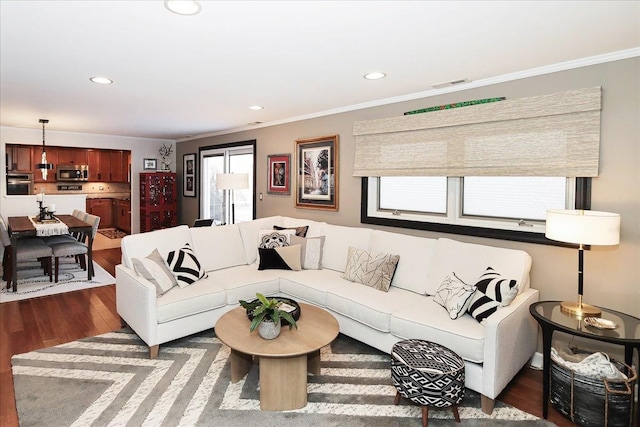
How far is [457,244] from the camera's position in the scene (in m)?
3.18

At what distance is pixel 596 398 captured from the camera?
2.15 m

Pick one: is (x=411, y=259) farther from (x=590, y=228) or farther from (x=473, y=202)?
(x=590, y=228)

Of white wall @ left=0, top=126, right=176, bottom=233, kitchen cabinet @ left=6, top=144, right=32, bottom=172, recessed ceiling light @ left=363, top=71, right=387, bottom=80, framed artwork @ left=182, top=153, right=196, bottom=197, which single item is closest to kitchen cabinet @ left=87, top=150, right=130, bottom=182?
kitchen cabinet @ left=6, top=144, right=32, bottom=172

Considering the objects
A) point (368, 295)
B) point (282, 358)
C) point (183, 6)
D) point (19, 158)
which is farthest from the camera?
point (19, 158)

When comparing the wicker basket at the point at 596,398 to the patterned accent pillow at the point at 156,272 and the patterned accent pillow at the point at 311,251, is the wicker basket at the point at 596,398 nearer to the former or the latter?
the patterned accent pillow at the point at 311,251

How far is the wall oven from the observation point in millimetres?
7613

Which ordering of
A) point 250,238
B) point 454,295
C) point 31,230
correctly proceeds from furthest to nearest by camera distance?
point 31,230 < point 250,238 < point 454,295

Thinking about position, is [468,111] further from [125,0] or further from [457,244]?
[125,0]

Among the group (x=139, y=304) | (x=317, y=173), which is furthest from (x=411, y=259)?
(x=139, y=304)

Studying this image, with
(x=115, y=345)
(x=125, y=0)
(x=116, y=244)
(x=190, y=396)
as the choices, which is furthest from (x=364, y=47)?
(x=116, y=244)

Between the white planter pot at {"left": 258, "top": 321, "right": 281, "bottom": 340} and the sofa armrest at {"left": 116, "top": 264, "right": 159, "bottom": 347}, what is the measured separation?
43.7 inches

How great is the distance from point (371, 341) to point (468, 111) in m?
2.17

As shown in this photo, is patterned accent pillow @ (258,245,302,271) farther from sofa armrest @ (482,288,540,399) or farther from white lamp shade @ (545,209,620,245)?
white lamp shade @ (545,209,620,245)

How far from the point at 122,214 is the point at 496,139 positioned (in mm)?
9592
